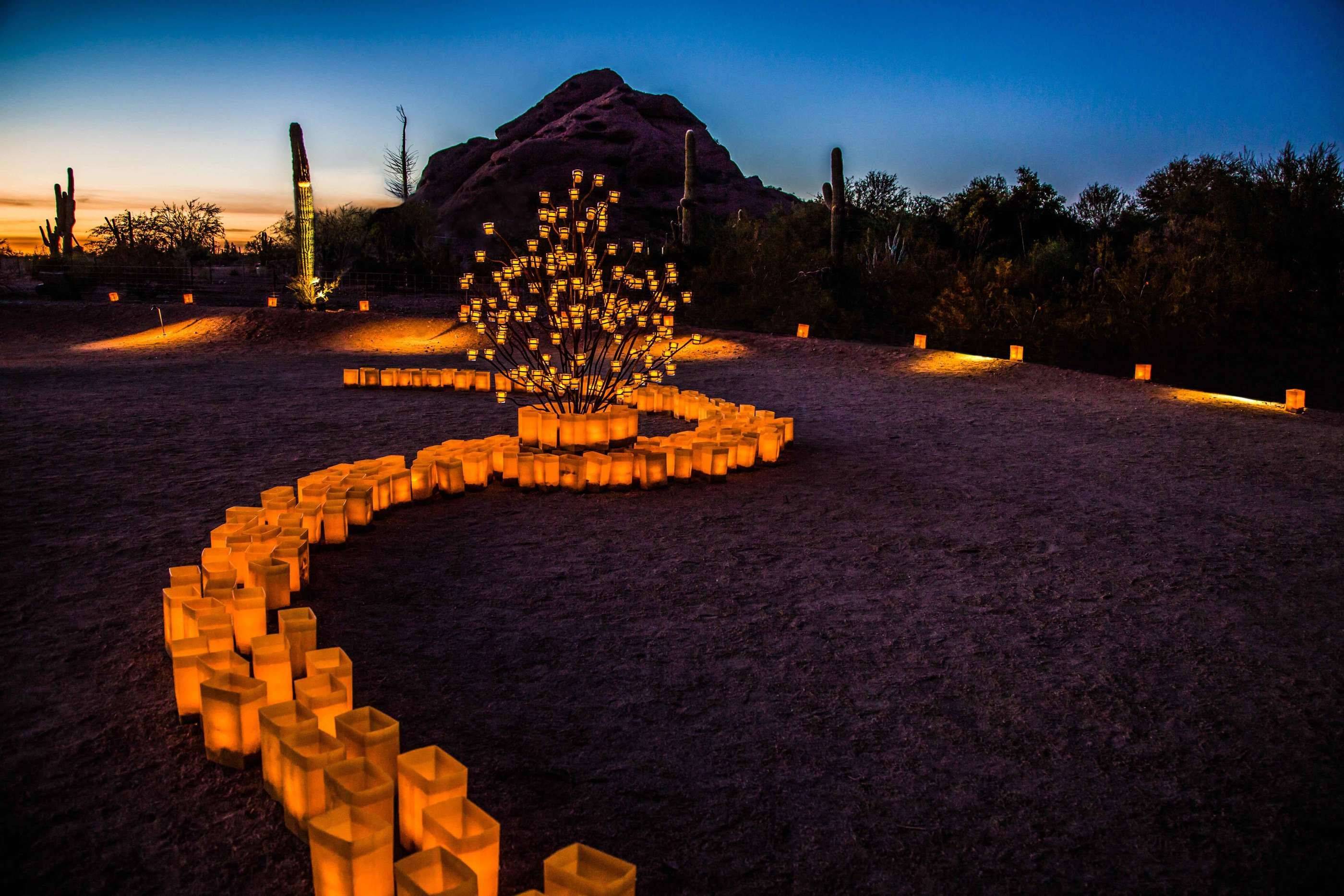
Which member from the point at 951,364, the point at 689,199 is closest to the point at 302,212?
the point at 689,199

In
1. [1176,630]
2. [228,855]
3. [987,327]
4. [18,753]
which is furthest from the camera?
[987,327]

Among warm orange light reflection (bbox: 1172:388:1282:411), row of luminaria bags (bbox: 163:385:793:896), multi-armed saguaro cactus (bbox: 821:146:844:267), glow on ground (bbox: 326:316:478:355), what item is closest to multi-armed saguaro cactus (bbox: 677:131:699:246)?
multi-armed saguaro cactus (bbox: 821:146:844:267)

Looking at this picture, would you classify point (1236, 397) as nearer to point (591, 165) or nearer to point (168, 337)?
point (168, 337)

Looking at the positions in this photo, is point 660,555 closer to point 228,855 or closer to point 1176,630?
point 1176,630

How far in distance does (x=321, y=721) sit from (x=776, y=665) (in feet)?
4.29

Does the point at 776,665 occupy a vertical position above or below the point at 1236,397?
below

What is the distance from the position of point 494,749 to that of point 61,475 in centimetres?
382

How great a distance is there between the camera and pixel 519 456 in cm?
472

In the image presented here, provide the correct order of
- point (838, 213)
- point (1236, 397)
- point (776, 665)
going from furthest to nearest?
point (838, 213), point (1236, 397), point (776, 665)

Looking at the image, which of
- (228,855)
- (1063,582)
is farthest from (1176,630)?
(228,855)

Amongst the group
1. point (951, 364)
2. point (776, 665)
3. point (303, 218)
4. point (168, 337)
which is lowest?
point (776, 665)

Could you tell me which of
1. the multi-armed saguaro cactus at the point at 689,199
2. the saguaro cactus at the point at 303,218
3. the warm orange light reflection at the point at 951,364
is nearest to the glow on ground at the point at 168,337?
the saguaro cactus at the point at 303,218

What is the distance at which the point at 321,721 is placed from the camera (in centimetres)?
213

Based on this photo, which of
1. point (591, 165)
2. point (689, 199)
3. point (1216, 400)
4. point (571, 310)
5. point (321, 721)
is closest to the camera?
point (321, 721)
